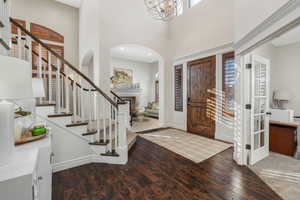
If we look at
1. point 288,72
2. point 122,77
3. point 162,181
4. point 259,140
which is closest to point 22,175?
point 162,181

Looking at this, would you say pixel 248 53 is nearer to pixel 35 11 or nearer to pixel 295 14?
pixel 295 14

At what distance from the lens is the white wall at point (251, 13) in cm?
150

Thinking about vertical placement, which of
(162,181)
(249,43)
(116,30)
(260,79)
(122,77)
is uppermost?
(116,30)

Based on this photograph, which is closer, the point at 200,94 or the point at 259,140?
the point at 259,140

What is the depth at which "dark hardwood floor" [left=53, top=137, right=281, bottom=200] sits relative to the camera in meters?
1.67

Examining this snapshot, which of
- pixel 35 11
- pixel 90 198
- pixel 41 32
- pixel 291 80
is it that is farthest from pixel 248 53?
pixel 35 11

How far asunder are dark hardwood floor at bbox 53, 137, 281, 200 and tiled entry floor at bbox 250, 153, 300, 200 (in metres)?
0.14

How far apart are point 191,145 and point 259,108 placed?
1624 mm

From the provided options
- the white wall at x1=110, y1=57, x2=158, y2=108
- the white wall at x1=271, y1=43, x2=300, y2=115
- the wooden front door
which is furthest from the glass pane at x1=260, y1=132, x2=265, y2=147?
the white wall at x1=110, y1=57, x2=158, y2=108

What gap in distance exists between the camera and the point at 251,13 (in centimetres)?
190

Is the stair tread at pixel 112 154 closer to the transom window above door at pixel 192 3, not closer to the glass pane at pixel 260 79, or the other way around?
the glass pane at pixel 260 79

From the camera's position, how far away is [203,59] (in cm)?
406

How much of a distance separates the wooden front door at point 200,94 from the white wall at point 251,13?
162cm

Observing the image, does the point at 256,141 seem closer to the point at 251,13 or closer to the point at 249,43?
the point at 249,43
